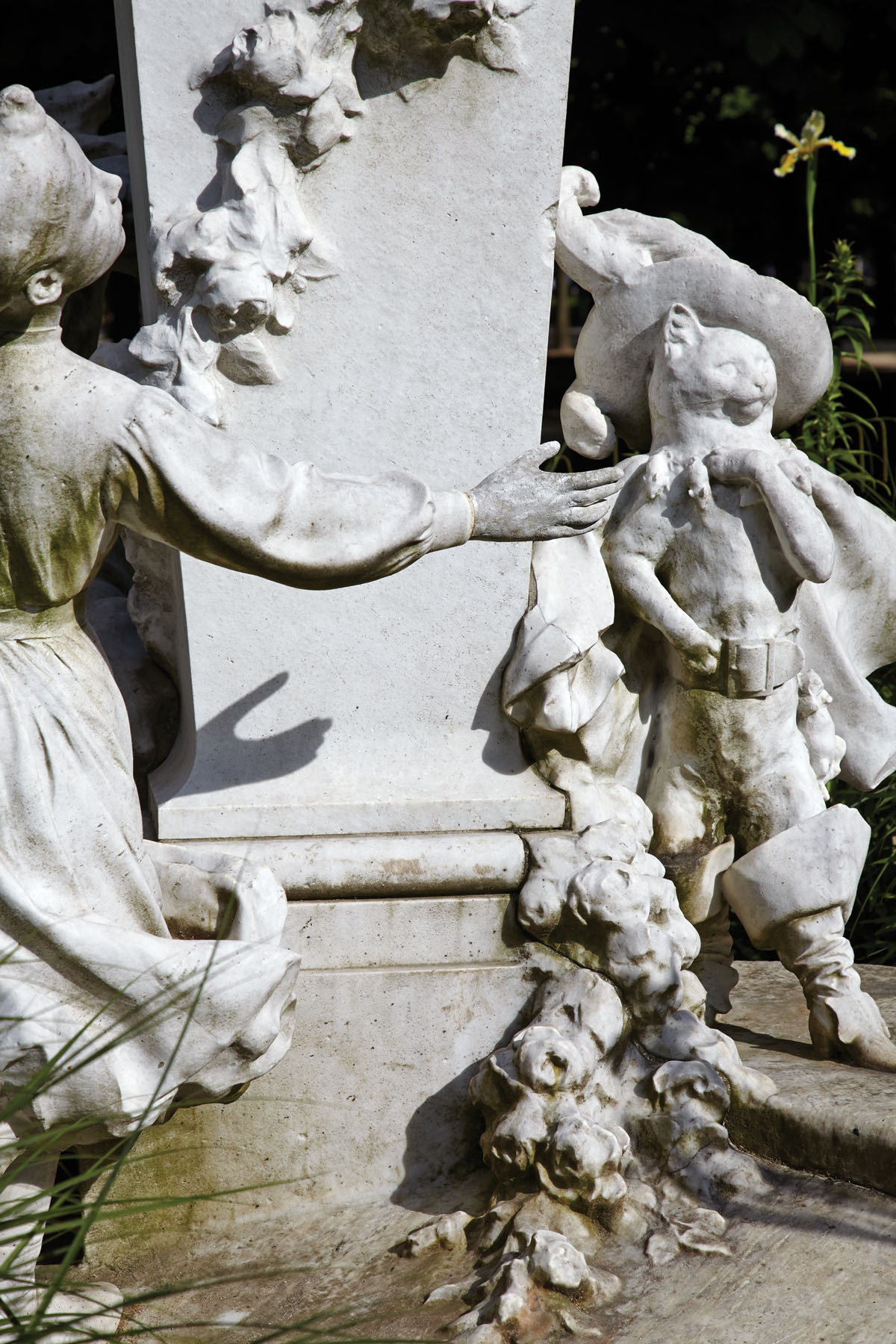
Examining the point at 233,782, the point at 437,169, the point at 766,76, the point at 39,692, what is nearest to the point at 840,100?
the point at 766,76

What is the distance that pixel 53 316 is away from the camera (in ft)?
6.18

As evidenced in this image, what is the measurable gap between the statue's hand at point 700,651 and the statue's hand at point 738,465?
0.27m

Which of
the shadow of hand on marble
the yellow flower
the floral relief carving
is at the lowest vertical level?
the shadow of hand on marble

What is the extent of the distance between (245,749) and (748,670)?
2.95 ft

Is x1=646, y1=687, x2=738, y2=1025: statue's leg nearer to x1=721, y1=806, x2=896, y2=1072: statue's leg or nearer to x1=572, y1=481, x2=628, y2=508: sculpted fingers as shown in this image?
x1=721, y1=806, x2=896, y2=1072: statue's leg

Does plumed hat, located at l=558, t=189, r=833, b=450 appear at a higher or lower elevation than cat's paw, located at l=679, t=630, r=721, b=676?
higher

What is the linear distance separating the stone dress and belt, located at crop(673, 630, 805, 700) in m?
0.78

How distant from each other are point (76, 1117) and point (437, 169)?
155cm

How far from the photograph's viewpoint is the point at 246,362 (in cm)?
233

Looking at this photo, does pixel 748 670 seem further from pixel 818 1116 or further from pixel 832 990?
pixel 818 1116

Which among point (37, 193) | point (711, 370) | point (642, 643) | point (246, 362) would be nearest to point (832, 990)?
point (642, 643)

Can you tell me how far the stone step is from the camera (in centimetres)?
229

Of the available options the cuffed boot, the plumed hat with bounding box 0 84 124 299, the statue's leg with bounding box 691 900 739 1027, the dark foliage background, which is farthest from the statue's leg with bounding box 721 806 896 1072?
the dark foliage background

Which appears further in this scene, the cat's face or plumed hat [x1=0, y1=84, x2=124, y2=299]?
the cat's face
